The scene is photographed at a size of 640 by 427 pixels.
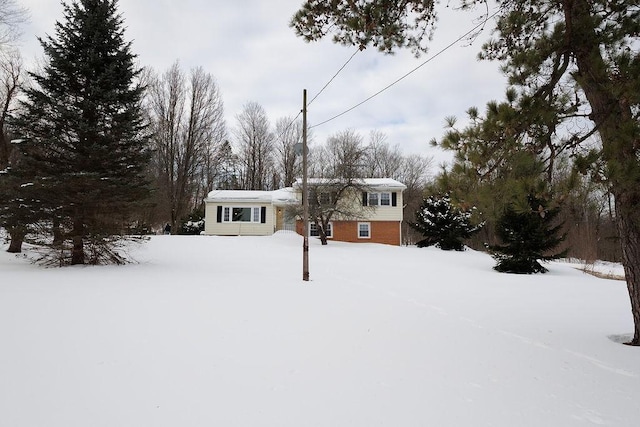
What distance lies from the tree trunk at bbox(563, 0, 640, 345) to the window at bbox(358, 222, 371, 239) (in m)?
19.4

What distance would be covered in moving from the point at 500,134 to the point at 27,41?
691 inches

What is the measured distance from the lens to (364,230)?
24469 millimetres

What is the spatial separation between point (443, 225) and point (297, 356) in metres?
20.7

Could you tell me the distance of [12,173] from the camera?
10.1 meters

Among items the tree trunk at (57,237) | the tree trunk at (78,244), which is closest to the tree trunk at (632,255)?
the tree trunk at (78,244)

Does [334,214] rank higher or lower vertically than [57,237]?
higher

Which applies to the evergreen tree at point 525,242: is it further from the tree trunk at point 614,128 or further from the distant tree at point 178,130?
the distant tree at point 178,130

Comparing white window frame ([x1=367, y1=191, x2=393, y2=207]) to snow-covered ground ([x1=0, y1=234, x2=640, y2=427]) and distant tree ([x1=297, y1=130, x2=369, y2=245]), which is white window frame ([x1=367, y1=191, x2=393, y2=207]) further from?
snow-covered ground ([x1=0, y1=234, x2=640, y2=427])

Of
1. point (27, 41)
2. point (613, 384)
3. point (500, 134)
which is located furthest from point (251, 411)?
point (27, 41)

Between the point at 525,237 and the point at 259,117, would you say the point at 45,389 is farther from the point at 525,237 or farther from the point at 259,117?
the point at 259,117

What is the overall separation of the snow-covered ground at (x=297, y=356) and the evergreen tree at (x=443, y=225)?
543 inches

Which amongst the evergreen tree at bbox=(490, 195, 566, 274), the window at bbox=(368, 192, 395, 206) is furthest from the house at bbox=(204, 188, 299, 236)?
the evergreen tree at bbox=(490, 195, 566, 274)

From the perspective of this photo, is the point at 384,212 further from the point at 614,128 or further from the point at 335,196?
the point at 614,128

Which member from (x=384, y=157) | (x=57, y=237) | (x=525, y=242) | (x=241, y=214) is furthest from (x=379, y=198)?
(x=57, y=237)
